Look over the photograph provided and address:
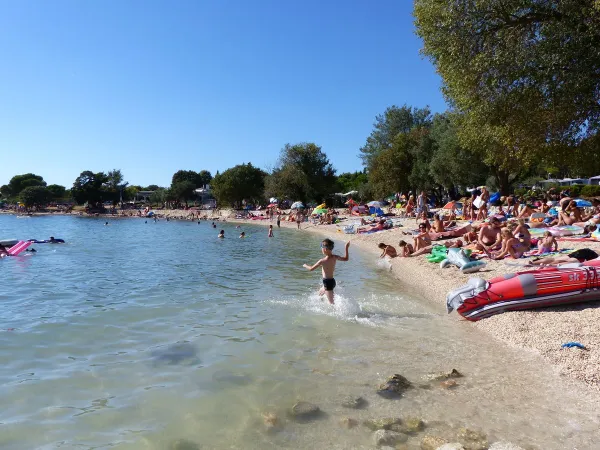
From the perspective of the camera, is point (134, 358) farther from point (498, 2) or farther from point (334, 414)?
point (498, 2)

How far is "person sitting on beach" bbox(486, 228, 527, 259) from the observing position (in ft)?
37.1

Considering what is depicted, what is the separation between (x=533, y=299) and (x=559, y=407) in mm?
2990

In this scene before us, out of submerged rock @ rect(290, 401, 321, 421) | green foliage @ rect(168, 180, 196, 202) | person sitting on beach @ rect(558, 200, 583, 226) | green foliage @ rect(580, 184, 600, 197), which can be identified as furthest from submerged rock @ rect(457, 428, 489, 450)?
green foliage @ rect(168, 180, 196, 202)

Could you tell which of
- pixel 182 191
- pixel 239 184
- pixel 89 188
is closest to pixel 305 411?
pixel 239 184

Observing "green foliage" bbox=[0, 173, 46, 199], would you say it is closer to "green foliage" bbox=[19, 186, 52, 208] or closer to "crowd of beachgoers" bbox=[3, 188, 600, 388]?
"green foliage" bbox=[19, 186, 52, 208]

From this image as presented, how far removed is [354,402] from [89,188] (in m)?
101

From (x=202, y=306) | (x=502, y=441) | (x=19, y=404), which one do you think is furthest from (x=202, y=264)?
(x=502, y=441)

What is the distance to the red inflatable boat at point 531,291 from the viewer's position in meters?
7.16

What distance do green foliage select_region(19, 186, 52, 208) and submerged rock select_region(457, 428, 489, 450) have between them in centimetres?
11786

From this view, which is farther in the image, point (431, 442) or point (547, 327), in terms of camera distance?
point (547, 327)

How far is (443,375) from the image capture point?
5.64 m

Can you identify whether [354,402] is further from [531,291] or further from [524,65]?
[524,65]

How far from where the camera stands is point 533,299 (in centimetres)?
737

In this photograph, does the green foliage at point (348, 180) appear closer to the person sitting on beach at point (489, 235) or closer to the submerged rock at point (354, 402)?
the person sitting on beach at point (489, 235)
